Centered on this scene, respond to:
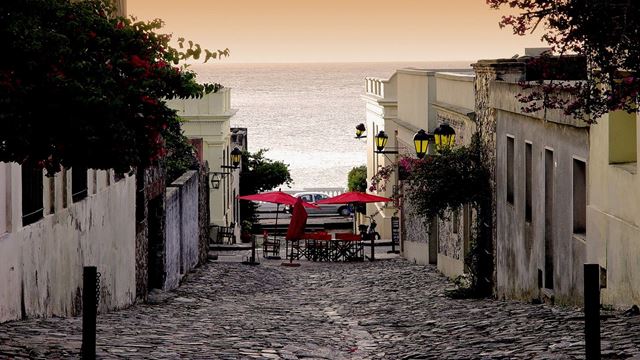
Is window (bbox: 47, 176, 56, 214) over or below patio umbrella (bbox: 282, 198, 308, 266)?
over

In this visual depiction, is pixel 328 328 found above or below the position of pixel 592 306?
below

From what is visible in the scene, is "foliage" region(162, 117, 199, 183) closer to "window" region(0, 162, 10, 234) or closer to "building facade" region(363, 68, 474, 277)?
"building facade" region(363, 68, 474, 277)

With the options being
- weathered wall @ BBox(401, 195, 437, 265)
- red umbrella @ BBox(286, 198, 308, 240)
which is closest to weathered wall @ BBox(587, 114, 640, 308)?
weathered wall @ BBox(401, 195, 437, 265)

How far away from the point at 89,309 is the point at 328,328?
8493 mm

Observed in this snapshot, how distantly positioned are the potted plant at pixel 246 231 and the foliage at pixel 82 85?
38.7m

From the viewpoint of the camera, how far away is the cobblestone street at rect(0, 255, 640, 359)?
42.3 ft

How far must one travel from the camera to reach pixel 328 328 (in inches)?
710

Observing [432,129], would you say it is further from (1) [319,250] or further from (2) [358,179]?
(2) [358,179]

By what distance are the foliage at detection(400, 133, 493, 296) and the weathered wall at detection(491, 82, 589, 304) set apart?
70 cm

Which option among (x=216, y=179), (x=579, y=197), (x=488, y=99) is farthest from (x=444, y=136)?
(x=216, y=179)

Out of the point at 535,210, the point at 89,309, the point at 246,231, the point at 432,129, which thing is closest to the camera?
the point at 89,309

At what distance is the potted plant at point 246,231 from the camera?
50.9m

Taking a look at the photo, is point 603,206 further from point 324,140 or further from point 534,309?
point 324,140

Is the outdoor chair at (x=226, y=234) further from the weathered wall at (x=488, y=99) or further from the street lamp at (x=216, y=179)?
the weathered wall at (x=488, y=99)
